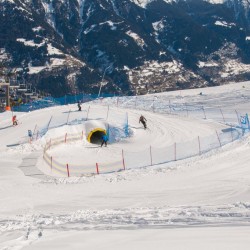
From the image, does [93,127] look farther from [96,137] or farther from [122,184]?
[122,184]

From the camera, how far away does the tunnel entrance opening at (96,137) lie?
156 feet

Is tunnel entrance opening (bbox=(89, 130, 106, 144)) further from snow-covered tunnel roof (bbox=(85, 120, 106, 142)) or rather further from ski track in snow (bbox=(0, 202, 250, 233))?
ski track in snow (bbox=(0, 202, 250, 233))

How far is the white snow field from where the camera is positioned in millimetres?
15484

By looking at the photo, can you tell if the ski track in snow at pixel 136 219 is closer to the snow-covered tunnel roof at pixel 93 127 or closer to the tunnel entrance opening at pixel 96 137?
the snow-covered tunnel roof at pixel 93 127

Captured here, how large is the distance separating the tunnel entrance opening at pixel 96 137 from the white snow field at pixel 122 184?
867mm

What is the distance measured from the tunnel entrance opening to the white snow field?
87cm

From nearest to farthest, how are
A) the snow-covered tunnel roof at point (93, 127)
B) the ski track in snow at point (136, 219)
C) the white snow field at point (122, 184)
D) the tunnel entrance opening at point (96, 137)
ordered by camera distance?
1. the white snow field at point (122, 184)
2. the ski track in snow at point (136, 219)
3. the snow-covered tunnel roof at point (93, 127)
4. the tunnel entrance opening at point (96, 137)

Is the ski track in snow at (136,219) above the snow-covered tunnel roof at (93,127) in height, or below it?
below

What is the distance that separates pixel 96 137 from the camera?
1923 inches

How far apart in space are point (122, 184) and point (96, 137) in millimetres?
21456

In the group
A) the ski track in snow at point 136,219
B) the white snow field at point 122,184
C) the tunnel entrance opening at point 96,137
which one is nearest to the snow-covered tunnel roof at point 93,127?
the white snow field at point 122,184

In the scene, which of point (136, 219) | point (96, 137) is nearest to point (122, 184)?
point (136, 219)

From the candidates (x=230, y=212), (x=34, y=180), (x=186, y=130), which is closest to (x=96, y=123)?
(x=186, y=130)

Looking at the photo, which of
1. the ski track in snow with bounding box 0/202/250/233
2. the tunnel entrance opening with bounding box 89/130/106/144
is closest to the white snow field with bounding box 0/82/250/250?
the ski track in snow with bounding box 0/202/250/233
